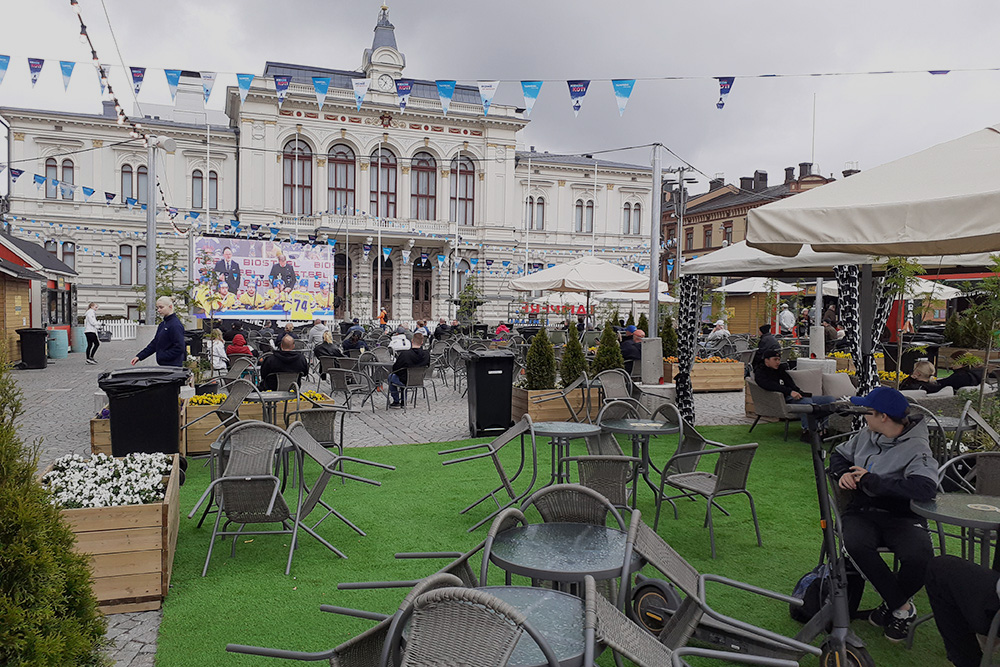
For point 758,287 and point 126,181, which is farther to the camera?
point 126,181

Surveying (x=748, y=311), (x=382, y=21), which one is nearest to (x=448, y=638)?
(x=748, y=311)

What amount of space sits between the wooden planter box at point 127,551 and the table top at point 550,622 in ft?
6.89

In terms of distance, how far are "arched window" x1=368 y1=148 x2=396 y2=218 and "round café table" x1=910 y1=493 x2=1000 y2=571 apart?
38160 mm

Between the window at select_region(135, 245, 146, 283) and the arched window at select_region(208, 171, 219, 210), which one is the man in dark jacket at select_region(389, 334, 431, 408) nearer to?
the window at select_region(135, 245, 146, 283)

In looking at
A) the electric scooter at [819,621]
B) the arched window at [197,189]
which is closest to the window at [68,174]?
the arched window at [197,189]

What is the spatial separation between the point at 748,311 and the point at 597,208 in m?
16.9

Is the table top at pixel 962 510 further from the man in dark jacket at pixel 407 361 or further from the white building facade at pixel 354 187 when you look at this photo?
the white building facade at pixel 354 187

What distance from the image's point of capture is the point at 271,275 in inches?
1083

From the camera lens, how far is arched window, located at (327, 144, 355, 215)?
39719mm

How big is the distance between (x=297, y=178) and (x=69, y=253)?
40.0 feet

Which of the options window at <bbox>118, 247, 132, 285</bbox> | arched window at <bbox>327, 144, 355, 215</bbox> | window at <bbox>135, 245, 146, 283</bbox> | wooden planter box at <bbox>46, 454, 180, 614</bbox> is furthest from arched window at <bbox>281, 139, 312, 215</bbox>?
wooden planter box at <bbox>46, 454, 180, 614</bbox>

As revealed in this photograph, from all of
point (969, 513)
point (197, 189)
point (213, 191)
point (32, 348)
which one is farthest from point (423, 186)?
point (969, 513)

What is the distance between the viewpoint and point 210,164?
38.1 meters

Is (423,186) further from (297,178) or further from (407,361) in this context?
(407,361)
